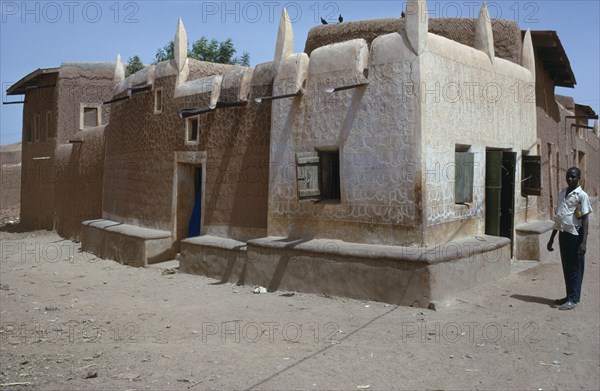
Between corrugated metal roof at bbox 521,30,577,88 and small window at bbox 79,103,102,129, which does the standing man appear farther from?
small window at bbox 79,103,102,129

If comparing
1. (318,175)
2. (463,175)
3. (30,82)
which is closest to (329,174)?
(318,175)

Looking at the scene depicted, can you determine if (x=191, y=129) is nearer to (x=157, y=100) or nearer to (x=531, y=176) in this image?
(x=157, y=100)

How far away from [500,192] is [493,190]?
0.71 ft

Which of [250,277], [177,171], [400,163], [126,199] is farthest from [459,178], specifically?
[126,199]

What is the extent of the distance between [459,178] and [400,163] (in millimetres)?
1329

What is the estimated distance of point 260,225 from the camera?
10.8m

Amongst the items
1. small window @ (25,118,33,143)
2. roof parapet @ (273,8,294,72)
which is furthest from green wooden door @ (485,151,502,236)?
small window @ (25,118,33,143)

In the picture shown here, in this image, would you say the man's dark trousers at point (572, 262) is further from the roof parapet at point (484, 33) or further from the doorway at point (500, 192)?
the roof parapet at point (484, 33)

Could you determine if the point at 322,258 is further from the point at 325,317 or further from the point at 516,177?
the point at 516,177

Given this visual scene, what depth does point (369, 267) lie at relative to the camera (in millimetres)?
8312

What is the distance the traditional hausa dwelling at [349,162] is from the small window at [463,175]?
0.07 ft

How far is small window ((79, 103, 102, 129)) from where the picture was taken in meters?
19.9

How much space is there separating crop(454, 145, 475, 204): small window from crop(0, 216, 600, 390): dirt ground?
1.48 m

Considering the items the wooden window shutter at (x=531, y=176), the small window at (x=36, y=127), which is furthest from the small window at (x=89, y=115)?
the wooden window shutter at (x=531, y=176)
